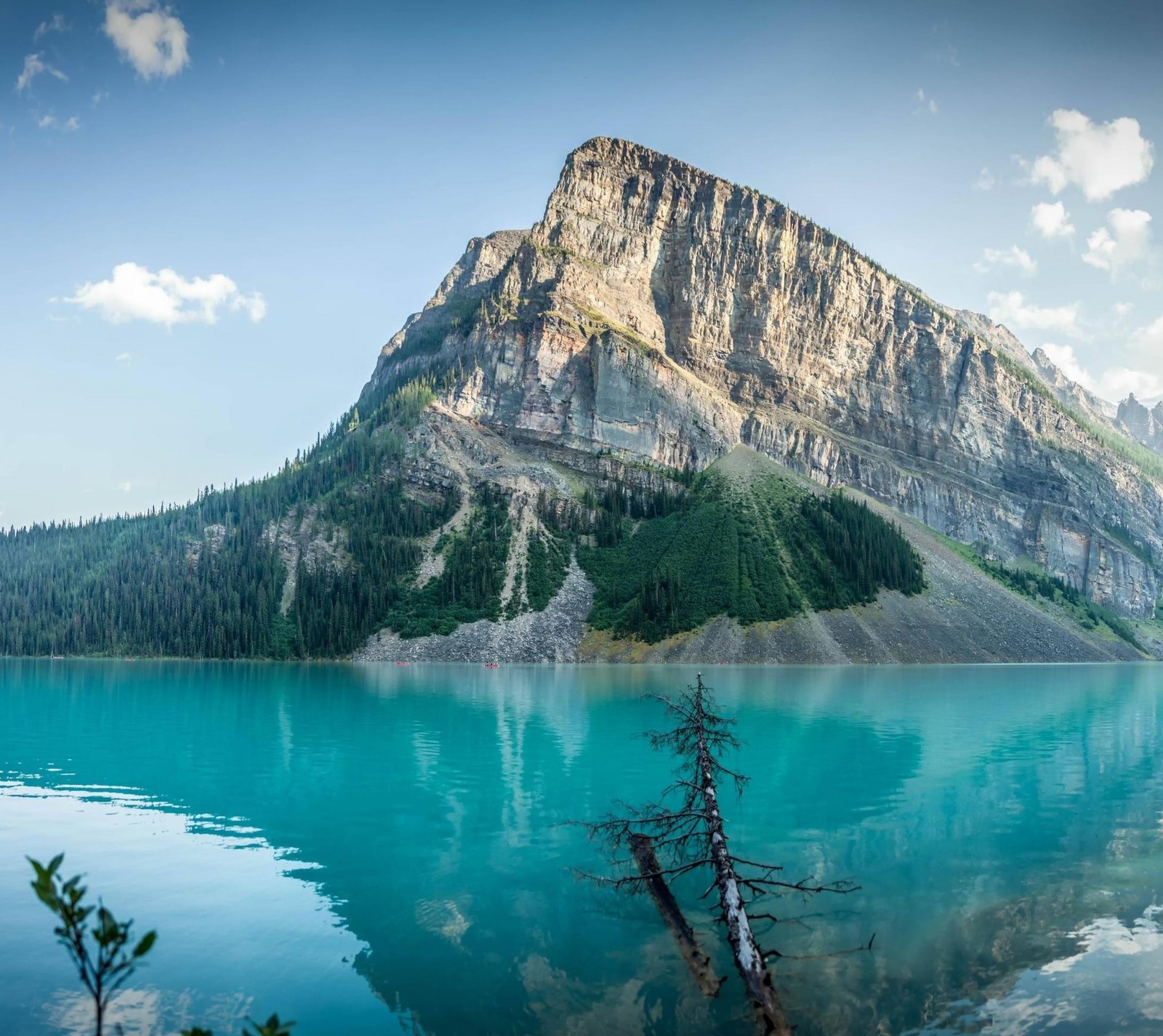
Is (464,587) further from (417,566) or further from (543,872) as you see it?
(543,872)

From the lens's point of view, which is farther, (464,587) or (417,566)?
(417,566)

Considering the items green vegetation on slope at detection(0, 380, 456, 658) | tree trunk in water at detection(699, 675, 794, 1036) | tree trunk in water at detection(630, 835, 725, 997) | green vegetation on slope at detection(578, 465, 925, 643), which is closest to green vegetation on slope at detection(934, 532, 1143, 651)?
green vegetation on slope at detection(578, 465, 925, 643)

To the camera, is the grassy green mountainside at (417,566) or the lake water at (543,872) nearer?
the lake water at (543,872)

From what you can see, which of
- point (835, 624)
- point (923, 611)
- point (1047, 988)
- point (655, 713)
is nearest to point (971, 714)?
point (655, 713)

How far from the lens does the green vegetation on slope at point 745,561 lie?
14225 centimetres

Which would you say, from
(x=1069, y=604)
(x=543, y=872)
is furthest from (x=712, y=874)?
(x=1069, y=604)

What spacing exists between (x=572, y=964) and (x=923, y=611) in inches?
5422

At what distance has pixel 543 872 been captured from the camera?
2364cm

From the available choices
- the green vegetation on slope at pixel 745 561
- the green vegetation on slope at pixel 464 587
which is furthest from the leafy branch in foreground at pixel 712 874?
the green vegetation on slope at pixel 464 587

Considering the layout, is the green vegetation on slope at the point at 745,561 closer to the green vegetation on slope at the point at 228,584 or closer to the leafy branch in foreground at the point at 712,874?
the green vegetation on slope at the point at 228,584

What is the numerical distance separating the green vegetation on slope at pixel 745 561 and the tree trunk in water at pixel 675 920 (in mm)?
114557

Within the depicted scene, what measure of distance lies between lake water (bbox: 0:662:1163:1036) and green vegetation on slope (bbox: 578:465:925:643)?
8591 cm

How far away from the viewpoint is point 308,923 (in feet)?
64.6

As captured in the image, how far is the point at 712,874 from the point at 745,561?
5161 inches
